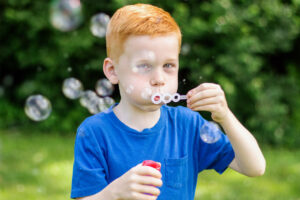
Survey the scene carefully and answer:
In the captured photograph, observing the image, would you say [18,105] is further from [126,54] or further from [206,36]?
[126,54]

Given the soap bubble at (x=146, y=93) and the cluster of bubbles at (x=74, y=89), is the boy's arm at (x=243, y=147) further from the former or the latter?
the cluster of bubbles at (x=74, y=89)

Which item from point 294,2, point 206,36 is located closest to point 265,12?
point 294,2

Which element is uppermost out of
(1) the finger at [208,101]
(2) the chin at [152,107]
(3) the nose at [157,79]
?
(3) the nose at [157,79]

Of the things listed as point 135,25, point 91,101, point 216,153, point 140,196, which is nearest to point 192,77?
point 91,101

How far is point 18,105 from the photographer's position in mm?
6355

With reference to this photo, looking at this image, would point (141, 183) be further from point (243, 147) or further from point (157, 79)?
point (243, 147)

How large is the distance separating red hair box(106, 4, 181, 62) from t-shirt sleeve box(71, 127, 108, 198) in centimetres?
29

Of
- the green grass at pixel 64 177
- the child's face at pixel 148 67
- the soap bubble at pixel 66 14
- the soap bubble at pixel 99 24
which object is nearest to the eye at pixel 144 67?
the child's face at pixel 148 67

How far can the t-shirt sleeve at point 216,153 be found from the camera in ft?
5.42

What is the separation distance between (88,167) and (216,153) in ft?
1.56

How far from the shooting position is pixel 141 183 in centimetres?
127

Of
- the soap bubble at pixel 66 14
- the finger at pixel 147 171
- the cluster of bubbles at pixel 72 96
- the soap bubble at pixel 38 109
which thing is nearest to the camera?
the finger at pixel 147 171

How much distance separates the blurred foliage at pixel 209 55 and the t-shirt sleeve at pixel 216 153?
110 inches

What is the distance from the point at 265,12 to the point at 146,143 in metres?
3.82
